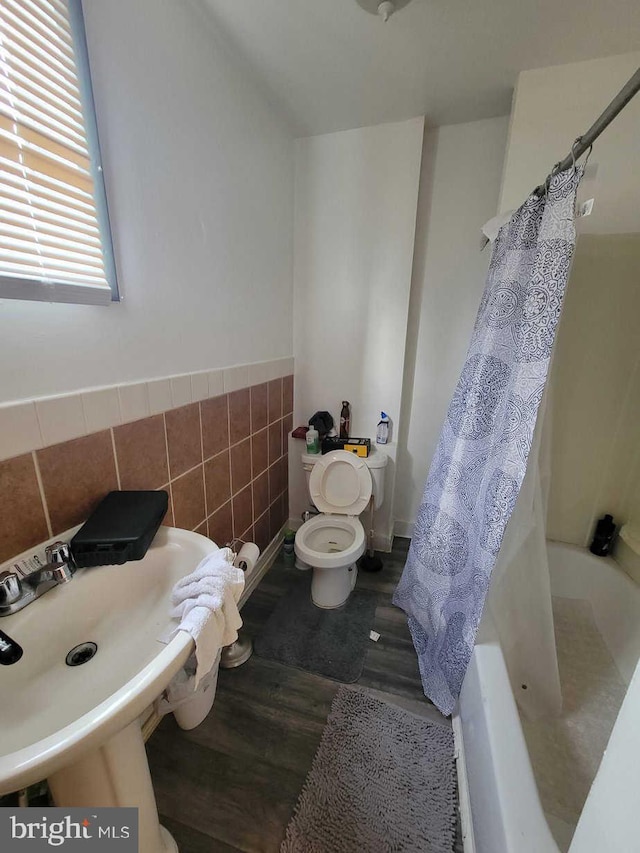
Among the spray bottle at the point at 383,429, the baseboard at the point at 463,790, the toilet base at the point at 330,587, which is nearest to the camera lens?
the baseboard at the point at 463,790

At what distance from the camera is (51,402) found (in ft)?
2.57

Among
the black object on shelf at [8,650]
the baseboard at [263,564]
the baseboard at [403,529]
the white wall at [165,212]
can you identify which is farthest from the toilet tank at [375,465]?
the black object on shelf at [8,650]

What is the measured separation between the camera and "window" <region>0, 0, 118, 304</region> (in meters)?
0.68

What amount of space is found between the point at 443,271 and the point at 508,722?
6.33 ft

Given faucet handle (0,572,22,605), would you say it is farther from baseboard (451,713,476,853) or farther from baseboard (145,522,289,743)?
baseboard (451,713,476,853)

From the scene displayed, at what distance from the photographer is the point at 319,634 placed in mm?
1550

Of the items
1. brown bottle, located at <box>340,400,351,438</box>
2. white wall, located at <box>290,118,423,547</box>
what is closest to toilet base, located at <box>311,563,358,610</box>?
white wall, located at <box>290,118,423,547</box>

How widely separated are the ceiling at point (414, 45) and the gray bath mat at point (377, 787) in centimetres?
240

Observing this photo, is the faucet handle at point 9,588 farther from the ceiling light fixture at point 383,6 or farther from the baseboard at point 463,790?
the ceiling light fixture at point 383,6

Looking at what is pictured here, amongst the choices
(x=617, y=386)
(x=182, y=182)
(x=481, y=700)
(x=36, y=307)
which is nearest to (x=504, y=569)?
(x=481, y=700)

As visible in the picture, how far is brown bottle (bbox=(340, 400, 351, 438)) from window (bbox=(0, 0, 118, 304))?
4.48ft

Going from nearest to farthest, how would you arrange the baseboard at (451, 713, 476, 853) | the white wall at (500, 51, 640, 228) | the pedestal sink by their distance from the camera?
the pedestal sink < the baseboard at (451, 713, 476, 853) < the white wall at (500, 51, 640, 228)

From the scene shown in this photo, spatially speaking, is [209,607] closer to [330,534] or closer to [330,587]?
[330,587]

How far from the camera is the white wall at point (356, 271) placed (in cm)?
175
